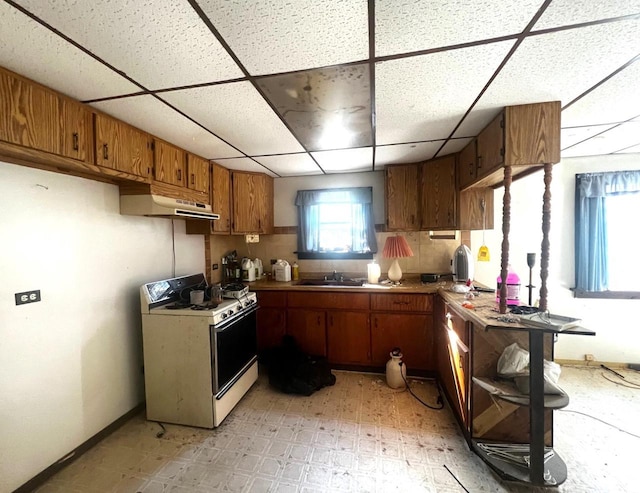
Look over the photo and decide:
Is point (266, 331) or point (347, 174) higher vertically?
point (347, 174)

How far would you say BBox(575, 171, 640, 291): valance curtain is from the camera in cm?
267

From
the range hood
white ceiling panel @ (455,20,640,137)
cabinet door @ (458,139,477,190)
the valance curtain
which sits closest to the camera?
white ceiling panel @ (455,20,640,137)

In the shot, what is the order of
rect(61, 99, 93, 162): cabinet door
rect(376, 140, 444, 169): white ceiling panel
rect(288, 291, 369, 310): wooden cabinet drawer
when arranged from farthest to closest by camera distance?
rect(288, 291, 369, 310): wooden cabinet drawer
rect(376, 140, 444, 169): white ceiling panel
rect(61, 99, 93, 162): cabinet door

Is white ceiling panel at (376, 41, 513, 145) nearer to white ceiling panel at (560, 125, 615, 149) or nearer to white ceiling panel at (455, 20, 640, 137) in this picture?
white ceiling panel at (455, 20, 640, 137)

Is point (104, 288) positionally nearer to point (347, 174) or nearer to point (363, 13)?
point (363, 13)

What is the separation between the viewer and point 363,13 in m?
0.95

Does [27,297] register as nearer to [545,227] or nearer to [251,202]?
[251,202]

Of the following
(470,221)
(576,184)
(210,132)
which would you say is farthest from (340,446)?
(576,184)

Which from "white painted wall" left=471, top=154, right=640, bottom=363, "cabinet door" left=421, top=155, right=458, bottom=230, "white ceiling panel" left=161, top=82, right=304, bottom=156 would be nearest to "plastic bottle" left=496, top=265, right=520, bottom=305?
"cabinet door" left=421, top=155, right=458, bottom=230

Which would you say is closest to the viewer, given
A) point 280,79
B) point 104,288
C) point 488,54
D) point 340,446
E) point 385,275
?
point 488,54

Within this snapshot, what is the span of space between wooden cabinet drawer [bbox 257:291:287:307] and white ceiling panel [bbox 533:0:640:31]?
2.81 meters

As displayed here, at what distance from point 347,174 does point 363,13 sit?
2486 mm

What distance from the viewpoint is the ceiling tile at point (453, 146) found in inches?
89.8

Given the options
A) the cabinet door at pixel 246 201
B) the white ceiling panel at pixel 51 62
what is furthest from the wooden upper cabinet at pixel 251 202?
the white ceiling panel at pixel 51 62
